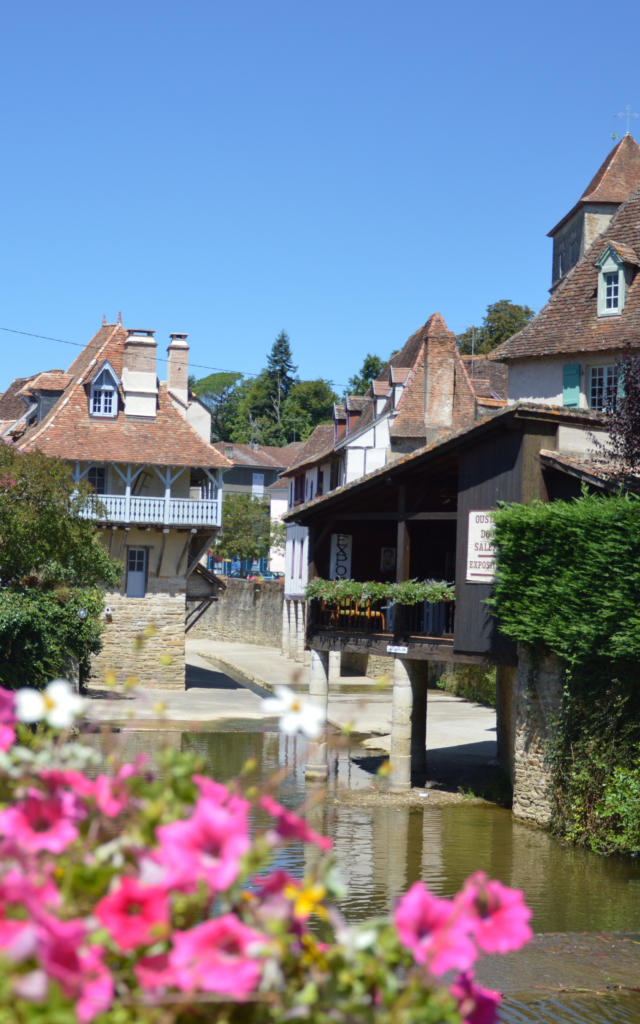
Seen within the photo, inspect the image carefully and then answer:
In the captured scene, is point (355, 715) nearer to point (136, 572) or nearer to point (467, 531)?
point (467, 531)

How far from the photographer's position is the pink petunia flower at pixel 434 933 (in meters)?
3.13

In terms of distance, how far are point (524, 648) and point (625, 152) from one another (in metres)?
25.7

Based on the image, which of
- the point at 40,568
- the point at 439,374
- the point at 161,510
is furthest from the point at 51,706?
the point at 439,374

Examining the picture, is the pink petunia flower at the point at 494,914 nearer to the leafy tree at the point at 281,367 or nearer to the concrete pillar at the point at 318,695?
the concrete pillar at the point at 318,695

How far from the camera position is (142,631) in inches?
1491

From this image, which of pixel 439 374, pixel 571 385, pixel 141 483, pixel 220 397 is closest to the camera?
pixel 571 385

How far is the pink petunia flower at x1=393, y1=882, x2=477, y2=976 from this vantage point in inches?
123

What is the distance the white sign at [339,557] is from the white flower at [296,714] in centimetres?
2083

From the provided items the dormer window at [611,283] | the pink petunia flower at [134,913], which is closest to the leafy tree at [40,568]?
the dormer window at [611,283]

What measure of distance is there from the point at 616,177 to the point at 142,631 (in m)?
21.3

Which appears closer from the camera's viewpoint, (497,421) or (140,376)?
(497,421)

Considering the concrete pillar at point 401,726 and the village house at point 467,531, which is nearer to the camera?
the village house at point 467,531

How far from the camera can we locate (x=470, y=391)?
41.1 meters

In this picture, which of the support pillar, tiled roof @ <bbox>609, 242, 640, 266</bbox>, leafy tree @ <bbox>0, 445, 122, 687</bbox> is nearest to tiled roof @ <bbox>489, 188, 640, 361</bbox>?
tiled roof @ <bbox>609, 242, 640, 266</bbox>
